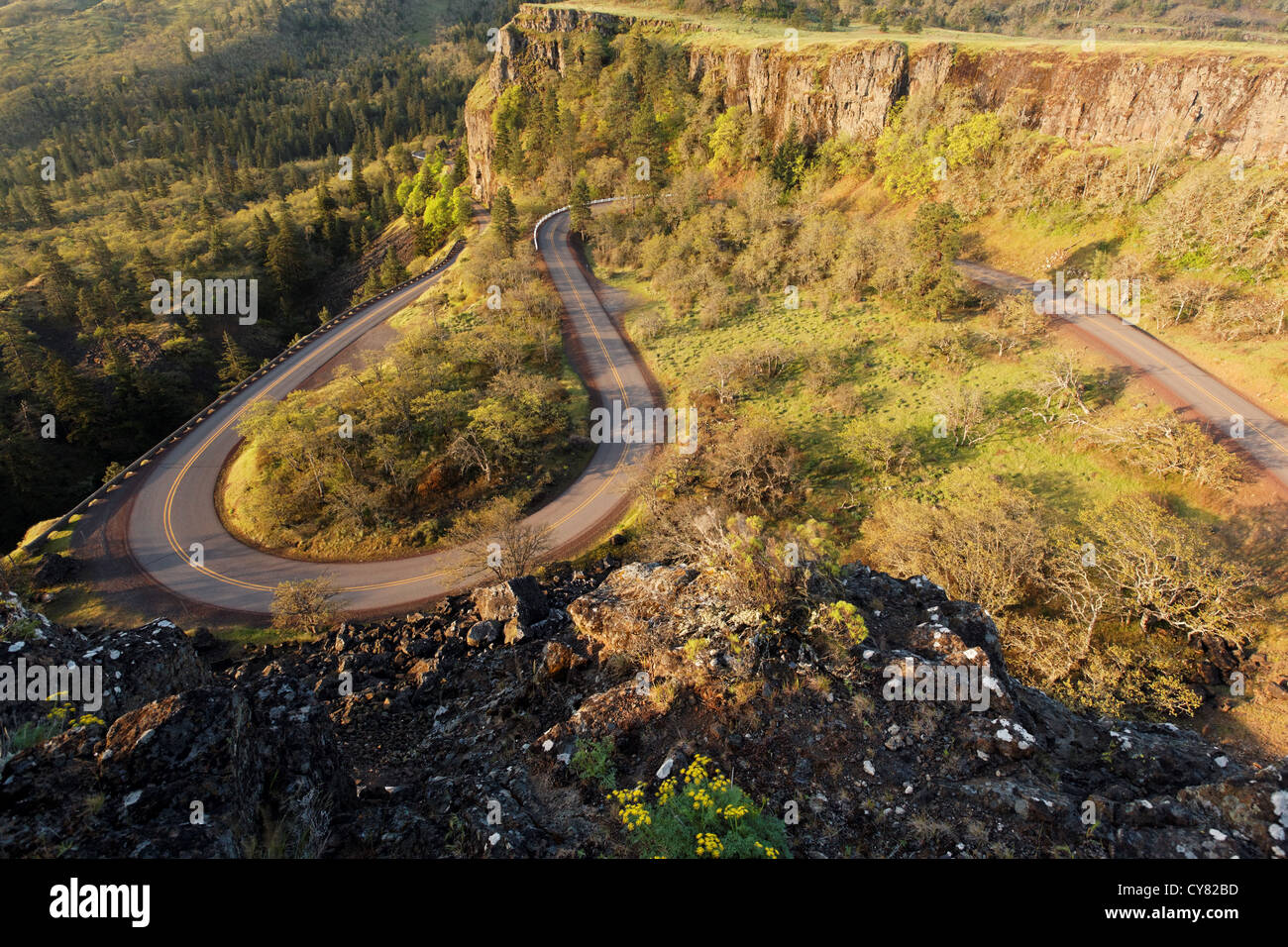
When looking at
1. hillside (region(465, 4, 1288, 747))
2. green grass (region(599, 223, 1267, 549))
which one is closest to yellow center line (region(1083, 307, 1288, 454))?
hillside (region(465, 4, 1288, 747))

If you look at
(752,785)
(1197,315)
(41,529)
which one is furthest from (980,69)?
(41,529)

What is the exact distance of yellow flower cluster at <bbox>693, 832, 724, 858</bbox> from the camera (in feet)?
27.1

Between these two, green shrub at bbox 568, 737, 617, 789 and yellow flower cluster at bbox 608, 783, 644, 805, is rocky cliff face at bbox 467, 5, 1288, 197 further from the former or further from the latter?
yellow flower cluster at bbox 608, 783, 644, 805

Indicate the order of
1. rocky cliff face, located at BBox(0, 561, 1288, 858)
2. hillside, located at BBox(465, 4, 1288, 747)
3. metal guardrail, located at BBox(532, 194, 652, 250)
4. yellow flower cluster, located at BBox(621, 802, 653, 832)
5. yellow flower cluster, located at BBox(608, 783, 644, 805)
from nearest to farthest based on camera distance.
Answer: rocky cliff face, located at BBox(0, 561, 1288, 858)
yellow flower cluster, located at BBox(621, 802, 653, 832)
yellow flower cluster, located at BBox(608, 783, 644, 805)
hillside, located at BBox(465, 4, 1288, 747)
metal guardrail, located at BBox(532, 194, 652, 250)

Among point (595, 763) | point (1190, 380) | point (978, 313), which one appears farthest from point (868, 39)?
point (595, 763)

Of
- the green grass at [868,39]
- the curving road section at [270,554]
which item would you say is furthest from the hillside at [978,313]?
the curving road section at [270,554]

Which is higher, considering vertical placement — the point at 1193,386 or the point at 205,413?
the point at 1193,386

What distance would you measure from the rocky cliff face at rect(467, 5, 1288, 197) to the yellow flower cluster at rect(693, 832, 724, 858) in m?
63.7

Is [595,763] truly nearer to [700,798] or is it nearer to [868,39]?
[700,798]

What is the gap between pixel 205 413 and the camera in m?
44.0

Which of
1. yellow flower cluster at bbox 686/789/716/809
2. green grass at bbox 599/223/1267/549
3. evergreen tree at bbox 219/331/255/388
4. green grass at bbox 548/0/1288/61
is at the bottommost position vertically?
evergreen tree at bbox 219/331/255/388

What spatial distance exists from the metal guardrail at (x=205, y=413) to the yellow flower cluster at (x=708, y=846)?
135ft

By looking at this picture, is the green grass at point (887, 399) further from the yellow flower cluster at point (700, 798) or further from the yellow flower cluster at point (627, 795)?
the yellow flower cluster at point (700, 798)

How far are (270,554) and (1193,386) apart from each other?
178 ft
